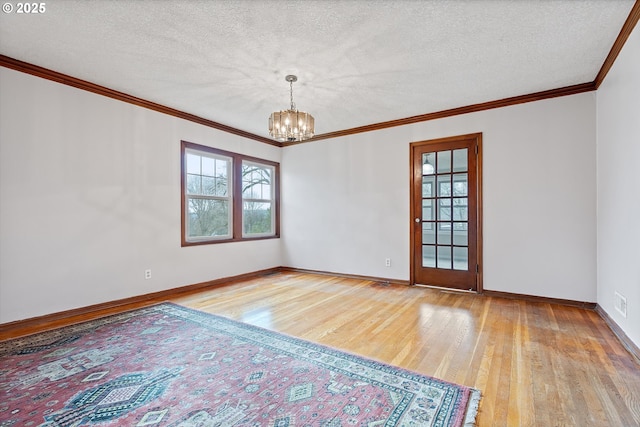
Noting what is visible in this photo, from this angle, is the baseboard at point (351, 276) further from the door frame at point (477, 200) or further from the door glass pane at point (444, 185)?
the door glass pane at point (444, 185)

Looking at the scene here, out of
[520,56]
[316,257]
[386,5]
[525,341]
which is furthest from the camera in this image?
[316,257]

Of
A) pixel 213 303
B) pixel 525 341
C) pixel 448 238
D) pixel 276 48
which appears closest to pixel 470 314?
pixel 525 341

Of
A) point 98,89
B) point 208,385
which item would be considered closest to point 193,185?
point 98,89

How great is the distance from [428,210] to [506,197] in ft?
3.29

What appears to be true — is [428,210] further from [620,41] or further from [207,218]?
[207,218]

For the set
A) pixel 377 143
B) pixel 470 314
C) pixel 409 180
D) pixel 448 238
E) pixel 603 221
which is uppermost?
pixel 377 143

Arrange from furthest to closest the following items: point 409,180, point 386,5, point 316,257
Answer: point 316,257
point 409,180
point 386,5

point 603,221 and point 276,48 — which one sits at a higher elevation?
point 276,48

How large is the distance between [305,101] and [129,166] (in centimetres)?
236

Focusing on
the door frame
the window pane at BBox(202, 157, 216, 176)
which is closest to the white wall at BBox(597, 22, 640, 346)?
the door frame

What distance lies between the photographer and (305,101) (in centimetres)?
392

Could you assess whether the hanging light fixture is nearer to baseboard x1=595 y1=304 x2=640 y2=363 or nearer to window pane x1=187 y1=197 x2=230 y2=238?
window pane x1=187 y1=197 x2=230 y2=238

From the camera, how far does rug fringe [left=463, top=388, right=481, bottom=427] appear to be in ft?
5.09

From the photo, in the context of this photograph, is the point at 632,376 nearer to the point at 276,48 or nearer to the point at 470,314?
the point at 470,314
